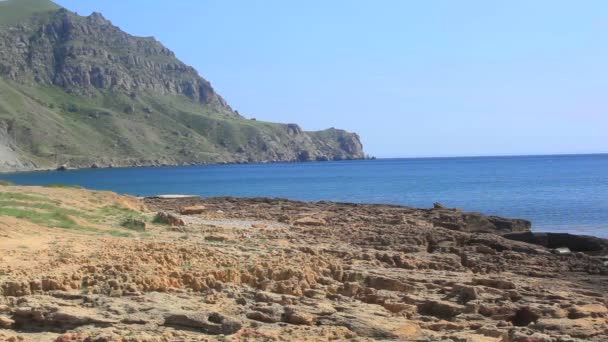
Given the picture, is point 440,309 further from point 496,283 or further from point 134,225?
point 134,225

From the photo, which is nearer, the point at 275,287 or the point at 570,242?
the point at 275,287

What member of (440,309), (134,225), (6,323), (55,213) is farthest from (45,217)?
(440,309)

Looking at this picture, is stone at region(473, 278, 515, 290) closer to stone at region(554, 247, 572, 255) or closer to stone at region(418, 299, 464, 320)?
stone at region(418, 299, 464, 320)

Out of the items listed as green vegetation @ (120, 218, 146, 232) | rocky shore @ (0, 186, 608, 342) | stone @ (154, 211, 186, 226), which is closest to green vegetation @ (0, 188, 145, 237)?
green vegetation @ (120, 218, 146, 232)

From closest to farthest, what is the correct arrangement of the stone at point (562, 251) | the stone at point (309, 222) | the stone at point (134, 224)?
the stone at point (134, 224) < the stone at point (562, 251) < the stone at point (309, 222)

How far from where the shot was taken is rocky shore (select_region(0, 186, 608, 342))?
12828 millimetres

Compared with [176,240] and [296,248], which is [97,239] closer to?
[176,240]

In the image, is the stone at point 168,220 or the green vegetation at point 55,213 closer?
the green vegetation at point 55,213

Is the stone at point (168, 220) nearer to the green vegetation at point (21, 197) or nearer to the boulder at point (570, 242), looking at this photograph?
the green vegetation at point (21, 197)

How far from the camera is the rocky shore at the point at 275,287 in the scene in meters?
12.8

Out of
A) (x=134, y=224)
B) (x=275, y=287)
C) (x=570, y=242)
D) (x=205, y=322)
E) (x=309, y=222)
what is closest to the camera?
(x=205, y=322)

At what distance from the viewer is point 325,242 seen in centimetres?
2636

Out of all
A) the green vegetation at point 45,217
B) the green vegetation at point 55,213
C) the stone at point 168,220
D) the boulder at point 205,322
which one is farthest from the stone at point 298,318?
the stone at point 168,220

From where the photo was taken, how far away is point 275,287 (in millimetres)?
16047
